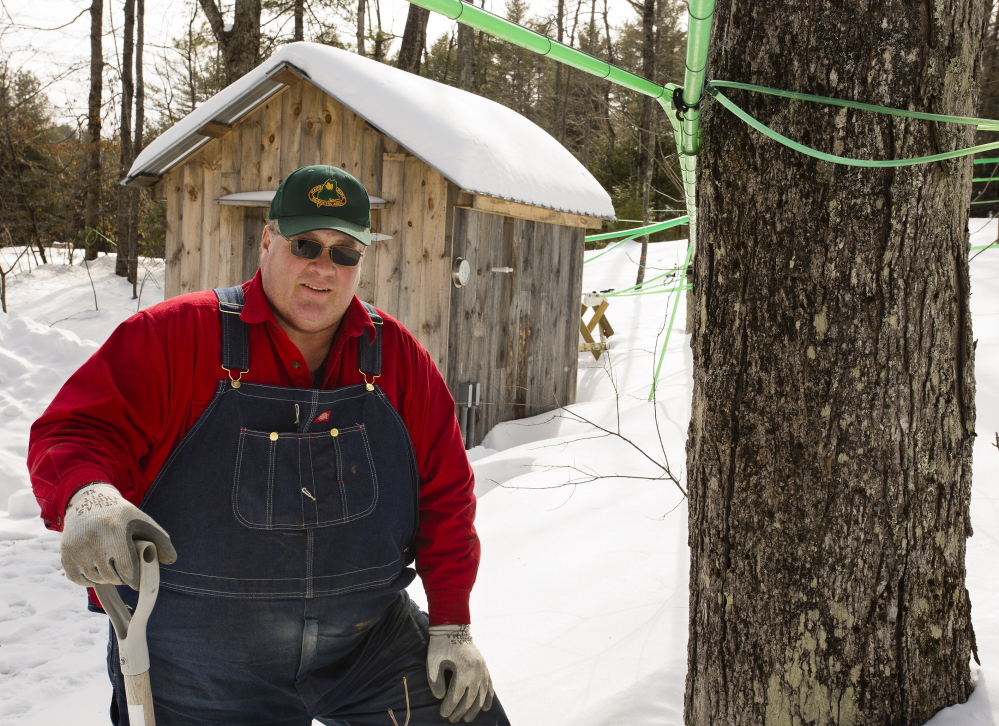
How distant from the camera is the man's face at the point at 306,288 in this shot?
79.8 inches

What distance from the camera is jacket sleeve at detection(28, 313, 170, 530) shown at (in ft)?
5.33

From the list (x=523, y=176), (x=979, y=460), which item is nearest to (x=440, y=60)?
(x=523, y=176)

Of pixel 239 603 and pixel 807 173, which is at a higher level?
pixel 807 173

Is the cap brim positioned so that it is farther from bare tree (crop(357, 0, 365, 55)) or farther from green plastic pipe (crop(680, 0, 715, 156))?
bare tree (crop(357, 0, 365, 55))

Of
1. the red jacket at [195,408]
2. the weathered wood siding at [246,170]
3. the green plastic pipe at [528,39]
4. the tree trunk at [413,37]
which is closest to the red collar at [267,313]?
the red jacket at [195,408]

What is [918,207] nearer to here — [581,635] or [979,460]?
[581,635]

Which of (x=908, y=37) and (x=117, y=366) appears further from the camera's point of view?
(x=117, y=366)

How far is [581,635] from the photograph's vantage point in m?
3.10

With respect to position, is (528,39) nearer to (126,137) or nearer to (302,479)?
(302,479)

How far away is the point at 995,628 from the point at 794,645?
0.98 m

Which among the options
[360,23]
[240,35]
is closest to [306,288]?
[240,35]

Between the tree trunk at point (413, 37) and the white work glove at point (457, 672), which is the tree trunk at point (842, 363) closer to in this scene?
the white work glove at point (457, 672)

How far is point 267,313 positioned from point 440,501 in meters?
0.68

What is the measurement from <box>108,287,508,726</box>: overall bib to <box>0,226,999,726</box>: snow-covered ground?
87 cm
